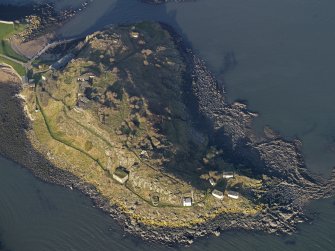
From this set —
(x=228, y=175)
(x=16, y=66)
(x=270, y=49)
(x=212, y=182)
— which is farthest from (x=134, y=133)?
(x=270, y=49)

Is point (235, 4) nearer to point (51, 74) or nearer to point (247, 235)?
point (51, 74)

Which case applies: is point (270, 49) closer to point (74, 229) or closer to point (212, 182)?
point (212, 182)

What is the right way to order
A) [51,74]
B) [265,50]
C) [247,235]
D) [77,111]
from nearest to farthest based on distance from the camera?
[247,235]
[77,111]
[51,74]
[265,50]

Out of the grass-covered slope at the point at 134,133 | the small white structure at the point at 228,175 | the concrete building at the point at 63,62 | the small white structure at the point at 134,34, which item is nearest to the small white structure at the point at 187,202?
the grass-covered slope at the point at 134,133

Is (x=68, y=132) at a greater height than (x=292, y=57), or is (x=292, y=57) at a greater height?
(x=292, y=57)

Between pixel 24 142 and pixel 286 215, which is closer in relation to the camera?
pixel 286 215

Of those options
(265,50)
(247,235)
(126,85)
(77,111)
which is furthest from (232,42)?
(247,235)

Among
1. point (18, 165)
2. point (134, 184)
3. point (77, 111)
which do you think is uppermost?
point (77, 111)
